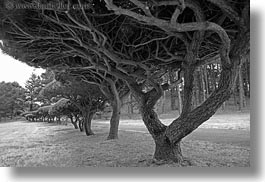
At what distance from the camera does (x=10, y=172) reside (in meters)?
2.16

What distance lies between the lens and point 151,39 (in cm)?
303

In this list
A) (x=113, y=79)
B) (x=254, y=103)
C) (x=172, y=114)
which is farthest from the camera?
(x=113, y=79)

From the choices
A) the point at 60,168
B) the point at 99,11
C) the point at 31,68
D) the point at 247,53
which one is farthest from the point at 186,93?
the point at 31,68

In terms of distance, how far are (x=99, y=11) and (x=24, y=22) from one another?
972 mm

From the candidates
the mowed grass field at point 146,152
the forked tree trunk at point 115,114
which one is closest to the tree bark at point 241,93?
the mowed grass field at point 146,152

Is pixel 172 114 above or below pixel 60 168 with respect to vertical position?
above

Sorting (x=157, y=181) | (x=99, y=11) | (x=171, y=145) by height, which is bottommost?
(x=157, y=181)

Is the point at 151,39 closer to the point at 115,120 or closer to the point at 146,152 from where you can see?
the point at 146,152

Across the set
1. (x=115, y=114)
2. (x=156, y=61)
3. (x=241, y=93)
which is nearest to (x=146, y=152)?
(x=156, y=61)

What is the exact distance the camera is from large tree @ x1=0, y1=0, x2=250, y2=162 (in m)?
2.30

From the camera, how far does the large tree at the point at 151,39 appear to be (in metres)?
2.30

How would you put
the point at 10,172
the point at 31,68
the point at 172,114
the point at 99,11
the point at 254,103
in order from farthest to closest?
the point at 31,68 → the point at 172,114 → the point at 99,11 → the point at 10,172 → the point at 254,103

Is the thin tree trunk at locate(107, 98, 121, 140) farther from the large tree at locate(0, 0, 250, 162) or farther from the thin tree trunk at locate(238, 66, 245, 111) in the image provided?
the thin tree trunk at locate(238, 66, 245, 111)

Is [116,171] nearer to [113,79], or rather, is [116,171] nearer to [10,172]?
[10,172]
